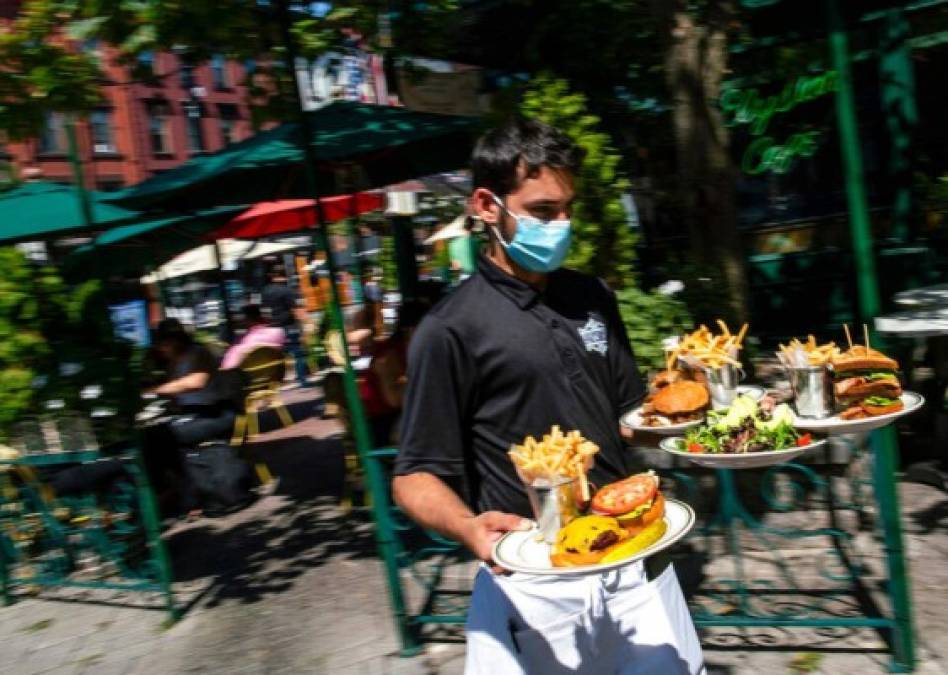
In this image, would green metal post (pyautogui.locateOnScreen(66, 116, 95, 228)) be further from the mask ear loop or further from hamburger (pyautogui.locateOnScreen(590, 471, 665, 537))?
hamburger (pyautogui.locateOnScreen(590, 471, 665, 537))

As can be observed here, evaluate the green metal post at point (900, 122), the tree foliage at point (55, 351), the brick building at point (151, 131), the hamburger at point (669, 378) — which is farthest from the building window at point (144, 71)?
the brick building at point (151, 131)

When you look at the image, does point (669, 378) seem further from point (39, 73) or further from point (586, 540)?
point (39, 73)

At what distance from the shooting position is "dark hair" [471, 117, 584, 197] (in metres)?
2.13

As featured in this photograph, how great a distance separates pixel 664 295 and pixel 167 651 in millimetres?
3665

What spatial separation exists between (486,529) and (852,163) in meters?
2.40

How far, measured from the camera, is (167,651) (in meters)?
5.02

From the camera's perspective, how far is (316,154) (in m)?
6.07

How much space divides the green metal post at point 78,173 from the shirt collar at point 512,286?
3905 millimetres

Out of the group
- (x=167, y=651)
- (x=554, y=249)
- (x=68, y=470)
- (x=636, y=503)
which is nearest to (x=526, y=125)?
(x=554, y=249)

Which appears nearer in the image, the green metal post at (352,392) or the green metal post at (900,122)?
the green metal post at (352,392)

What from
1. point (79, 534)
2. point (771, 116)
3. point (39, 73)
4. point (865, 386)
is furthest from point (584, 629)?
point (771, 116)

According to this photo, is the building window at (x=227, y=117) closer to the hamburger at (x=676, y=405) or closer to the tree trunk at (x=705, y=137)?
the tree trunk at (x=705, y=137)

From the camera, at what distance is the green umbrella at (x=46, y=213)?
648 centimetres

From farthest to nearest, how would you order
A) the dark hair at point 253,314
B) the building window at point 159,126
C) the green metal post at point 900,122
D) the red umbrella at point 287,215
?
the building window at point 159,126 < the dark hair at point 253,314 < the red umbrella at point 287,215 < the green metal post at point 900,122
